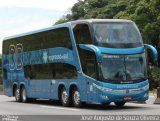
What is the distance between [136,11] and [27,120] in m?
41.4

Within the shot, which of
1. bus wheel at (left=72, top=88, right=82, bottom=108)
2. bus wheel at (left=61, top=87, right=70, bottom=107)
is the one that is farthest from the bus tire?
bus wheel at (left=72, top=88, right=82, bottom=108)

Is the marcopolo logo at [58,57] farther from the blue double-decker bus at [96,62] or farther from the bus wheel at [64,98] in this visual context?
the bus wheel at [64,98]

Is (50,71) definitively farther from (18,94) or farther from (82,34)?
(18,94)

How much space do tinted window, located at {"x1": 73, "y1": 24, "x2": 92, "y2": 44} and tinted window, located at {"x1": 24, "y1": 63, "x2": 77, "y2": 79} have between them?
1.40 metres

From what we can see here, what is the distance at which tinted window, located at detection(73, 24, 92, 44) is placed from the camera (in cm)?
2439

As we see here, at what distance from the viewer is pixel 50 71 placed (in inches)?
1122

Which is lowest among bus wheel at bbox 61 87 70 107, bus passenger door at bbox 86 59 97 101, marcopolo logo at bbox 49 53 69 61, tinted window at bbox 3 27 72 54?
bus wheel at bbox 61 87 70 107

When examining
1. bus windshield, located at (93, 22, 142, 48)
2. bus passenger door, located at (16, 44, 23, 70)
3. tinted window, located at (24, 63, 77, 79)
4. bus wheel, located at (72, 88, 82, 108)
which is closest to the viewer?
bus windshield, located at (93, 22, 142, 48)

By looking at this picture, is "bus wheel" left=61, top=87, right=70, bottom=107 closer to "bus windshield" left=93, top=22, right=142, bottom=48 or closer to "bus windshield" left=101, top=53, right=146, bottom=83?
"bus windshield" left=101, top=53, right=146, bottom=83

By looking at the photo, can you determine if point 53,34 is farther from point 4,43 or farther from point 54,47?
point 4,43

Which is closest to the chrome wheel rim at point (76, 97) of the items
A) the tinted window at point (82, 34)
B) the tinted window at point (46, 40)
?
the tinted window at point (46, 40)

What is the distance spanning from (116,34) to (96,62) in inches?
61.4

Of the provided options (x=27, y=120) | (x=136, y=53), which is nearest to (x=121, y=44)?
(x=136, y=53)

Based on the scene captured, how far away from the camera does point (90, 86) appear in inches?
957
